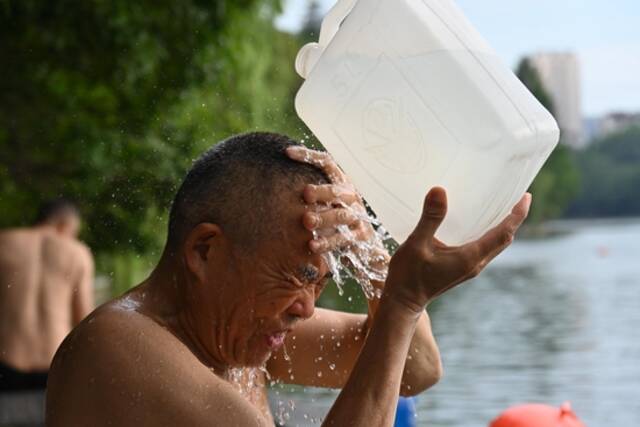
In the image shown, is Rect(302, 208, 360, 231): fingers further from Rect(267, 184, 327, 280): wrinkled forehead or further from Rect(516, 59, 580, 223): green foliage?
Rect(516, 59, 580, 223): green foliage

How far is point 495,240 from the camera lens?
2.69 m

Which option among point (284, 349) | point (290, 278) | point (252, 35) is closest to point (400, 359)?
point (290, 278)

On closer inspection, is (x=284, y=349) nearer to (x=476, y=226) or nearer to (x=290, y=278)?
(x=290, y=278)

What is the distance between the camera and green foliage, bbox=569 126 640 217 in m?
133

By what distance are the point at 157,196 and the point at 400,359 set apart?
251 centimetres

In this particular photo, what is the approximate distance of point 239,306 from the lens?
2.88m

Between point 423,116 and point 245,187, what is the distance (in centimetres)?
40

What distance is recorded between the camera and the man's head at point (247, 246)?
283 cm

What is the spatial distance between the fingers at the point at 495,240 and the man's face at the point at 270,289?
14.4 inches

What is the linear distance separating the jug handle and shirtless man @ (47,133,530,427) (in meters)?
0.20

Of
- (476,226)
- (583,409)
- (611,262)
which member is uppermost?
(476,226)

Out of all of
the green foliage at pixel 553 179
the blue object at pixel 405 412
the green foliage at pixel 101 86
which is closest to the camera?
the blue object at pixel 405 412

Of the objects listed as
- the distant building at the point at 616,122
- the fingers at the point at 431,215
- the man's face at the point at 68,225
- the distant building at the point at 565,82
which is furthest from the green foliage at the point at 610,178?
the fingers at the point at 431,215

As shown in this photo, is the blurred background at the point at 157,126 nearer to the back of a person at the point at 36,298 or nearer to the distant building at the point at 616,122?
the back of a person at the point at 36,298
